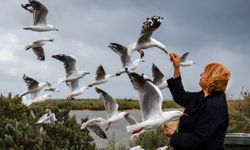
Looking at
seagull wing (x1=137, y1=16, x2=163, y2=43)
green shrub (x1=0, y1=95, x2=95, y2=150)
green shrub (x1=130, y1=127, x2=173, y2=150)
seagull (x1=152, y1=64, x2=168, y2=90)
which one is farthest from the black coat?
green shrub (x1=130, y1=127, x2=173, y2=150)

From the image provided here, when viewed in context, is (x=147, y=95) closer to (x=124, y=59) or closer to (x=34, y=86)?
(x=124, y=59)

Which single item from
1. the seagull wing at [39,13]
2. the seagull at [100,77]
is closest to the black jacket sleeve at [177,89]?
the seagull at [100,77]

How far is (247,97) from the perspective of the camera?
58.1 feet

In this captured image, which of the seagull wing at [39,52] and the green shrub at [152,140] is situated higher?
the seagull wing at [39,52]

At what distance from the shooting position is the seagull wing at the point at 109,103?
8.83 meters

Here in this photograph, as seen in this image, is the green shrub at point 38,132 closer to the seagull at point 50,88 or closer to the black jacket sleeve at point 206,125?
the seagull at point 50,88

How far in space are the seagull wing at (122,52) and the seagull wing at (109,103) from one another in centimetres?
54

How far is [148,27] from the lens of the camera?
6988 mm

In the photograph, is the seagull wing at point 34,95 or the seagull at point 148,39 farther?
the seagull wing at point 34,95

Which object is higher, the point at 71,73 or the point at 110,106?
the point at 71,73

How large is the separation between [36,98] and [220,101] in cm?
682

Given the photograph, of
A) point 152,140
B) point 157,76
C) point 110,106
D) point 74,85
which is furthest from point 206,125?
point 152,140

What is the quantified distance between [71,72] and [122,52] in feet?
5.08

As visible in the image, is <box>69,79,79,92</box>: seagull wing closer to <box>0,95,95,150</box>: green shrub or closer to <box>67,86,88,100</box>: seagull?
<box>67,86,88,100</box>: seagull
